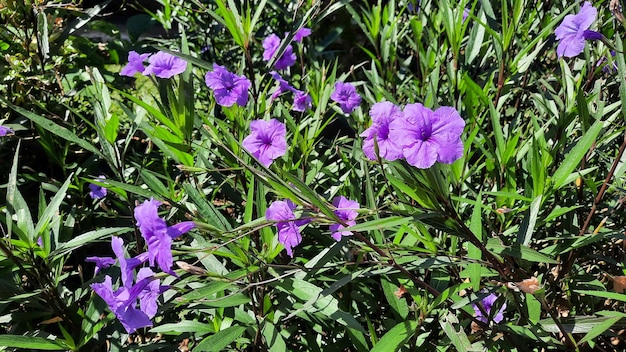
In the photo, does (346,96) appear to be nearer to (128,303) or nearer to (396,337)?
(396,337)

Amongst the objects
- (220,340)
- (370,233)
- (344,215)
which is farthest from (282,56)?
(220,340)

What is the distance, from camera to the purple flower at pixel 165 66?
1430mm

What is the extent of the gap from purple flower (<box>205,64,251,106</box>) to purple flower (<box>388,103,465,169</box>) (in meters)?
0.64

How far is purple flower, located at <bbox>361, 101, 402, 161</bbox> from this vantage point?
947mm

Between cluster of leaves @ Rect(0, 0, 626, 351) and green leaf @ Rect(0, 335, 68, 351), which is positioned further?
green leaf @ Rect(0, 335, 68, 351)

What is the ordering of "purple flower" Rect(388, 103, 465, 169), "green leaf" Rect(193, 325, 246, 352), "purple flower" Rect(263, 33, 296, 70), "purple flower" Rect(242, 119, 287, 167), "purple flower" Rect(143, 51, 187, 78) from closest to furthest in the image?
"purple flower" Rect(388, 103, 465, 169)
"green leaf" Rect(193, 325, 246, 352)
"purple flower" Rect(242, 119, 287, 167)
"purple flower" Rect(143, 51, 187, 78)
"purple flower" Rect(263, 33, 296, 70)

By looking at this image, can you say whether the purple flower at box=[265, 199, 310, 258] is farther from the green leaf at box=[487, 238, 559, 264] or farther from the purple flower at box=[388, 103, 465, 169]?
the green leaf at box=[487, 238, 559, 264]

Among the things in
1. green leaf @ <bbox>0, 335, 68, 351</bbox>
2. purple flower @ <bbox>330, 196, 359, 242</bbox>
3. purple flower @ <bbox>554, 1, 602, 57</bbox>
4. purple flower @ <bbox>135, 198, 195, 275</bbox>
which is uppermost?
purple flower @ <bbox>554, 1, 602, 57</bbox>

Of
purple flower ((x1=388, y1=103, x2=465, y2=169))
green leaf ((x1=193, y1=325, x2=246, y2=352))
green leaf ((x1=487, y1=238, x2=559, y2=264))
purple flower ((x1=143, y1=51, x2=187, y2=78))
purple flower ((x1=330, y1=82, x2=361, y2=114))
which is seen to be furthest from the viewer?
purple flower ((x1=330, y1=82, x2=361, y2=114))

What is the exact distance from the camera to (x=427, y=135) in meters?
0.94

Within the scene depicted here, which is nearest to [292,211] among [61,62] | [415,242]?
[415,242]

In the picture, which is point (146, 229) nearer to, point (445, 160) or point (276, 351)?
point (276, 351)

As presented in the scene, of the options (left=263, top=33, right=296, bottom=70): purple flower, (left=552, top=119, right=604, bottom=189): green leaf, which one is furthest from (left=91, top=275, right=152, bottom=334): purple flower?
(left=263, top=33, right=296, bottom=70): purple flower

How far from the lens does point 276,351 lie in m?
1.22
